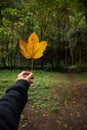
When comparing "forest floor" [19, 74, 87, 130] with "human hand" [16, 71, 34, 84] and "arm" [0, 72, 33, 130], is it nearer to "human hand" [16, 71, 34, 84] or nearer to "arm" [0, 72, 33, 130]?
"human hand" [16, 71, 34, 84]

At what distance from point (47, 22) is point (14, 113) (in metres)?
18.4

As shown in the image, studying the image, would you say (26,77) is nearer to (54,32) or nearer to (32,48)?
(32,48)

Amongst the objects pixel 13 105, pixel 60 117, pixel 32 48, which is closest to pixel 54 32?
pixel 60 117

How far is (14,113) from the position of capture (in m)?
0.85

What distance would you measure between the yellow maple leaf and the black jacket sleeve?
125 mm

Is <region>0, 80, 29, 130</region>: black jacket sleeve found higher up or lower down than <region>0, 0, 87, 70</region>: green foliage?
higher up

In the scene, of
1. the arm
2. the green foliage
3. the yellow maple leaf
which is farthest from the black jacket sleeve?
the green foliage

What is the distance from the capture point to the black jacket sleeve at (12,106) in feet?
2.62

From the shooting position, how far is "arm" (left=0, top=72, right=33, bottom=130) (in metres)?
0.80

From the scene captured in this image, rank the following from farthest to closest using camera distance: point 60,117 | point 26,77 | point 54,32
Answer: point 54,32, point 60,117, point 26,77

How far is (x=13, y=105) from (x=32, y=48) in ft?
0.93

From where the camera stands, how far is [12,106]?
856 mm

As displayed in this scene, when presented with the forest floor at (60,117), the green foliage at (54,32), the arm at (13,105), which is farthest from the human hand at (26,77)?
the green foliage at (54,32)

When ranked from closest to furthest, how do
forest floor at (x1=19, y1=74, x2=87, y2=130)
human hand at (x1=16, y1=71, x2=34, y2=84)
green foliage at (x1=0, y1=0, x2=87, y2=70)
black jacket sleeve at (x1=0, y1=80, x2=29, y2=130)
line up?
black jacket sleeve at (x1=0, y1=80, x2=29, y2=130), human hand at (x1=16, y1=71, x2=34, y2=84), forest floor at (x1=19, y1=74, x2=87, y2=130), green foliage at (x1=0, y1=0, x2=87, y2=70)
